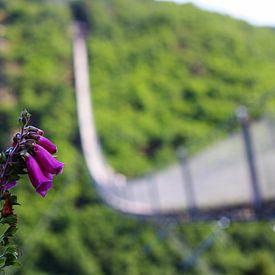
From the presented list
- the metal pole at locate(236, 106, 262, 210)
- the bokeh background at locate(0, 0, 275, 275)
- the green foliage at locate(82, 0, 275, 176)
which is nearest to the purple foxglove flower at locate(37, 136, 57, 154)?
the metal pole at locate(236, 106, 262, 210)

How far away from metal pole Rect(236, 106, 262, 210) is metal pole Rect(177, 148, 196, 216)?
7.32ft

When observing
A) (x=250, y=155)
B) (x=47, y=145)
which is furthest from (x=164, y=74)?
(x=47, y=145)

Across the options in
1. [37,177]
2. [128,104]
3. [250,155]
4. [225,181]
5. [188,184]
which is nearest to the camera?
[37,177]

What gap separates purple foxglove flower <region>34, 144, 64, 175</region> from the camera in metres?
1.16

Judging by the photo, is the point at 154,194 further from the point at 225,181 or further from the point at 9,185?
the point at 9,185

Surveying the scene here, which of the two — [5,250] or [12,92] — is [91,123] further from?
[5,250]

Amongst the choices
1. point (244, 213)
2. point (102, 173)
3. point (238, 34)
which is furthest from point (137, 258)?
point (238, 34)

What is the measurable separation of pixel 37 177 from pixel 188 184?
6.11m

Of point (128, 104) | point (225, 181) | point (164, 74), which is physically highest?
point (164, 74)

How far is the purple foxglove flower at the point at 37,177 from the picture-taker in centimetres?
114

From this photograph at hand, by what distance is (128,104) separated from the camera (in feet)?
93.7

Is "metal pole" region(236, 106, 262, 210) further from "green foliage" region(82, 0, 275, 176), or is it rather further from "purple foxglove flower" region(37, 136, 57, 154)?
"green foliage" region(82, 0, 275, 176)

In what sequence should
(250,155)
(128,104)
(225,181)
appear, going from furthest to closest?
A: (128,104)
(225,181)
(250,155)

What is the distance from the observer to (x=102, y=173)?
22938 mm
